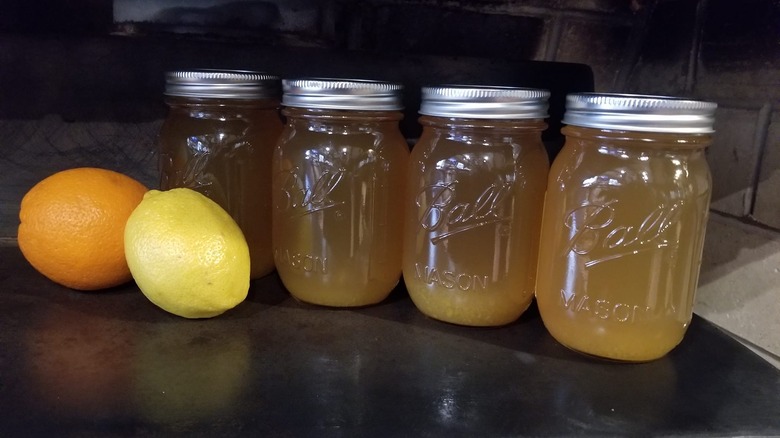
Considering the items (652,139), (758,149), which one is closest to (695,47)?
(758,149)

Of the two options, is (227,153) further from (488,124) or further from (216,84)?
(488,124)

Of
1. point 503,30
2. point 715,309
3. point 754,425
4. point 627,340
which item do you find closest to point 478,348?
point 627,340

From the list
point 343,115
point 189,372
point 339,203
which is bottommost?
point 189,372

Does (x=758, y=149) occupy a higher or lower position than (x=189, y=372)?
higher

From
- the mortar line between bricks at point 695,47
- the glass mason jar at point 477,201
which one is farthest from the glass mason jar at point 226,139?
the mortar line between bricks at point 695,47

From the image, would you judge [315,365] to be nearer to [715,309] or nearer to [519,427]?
[519,427]

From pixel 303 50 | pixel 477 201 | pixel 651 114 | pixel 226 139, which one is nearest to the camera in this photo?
pixel 651 114
